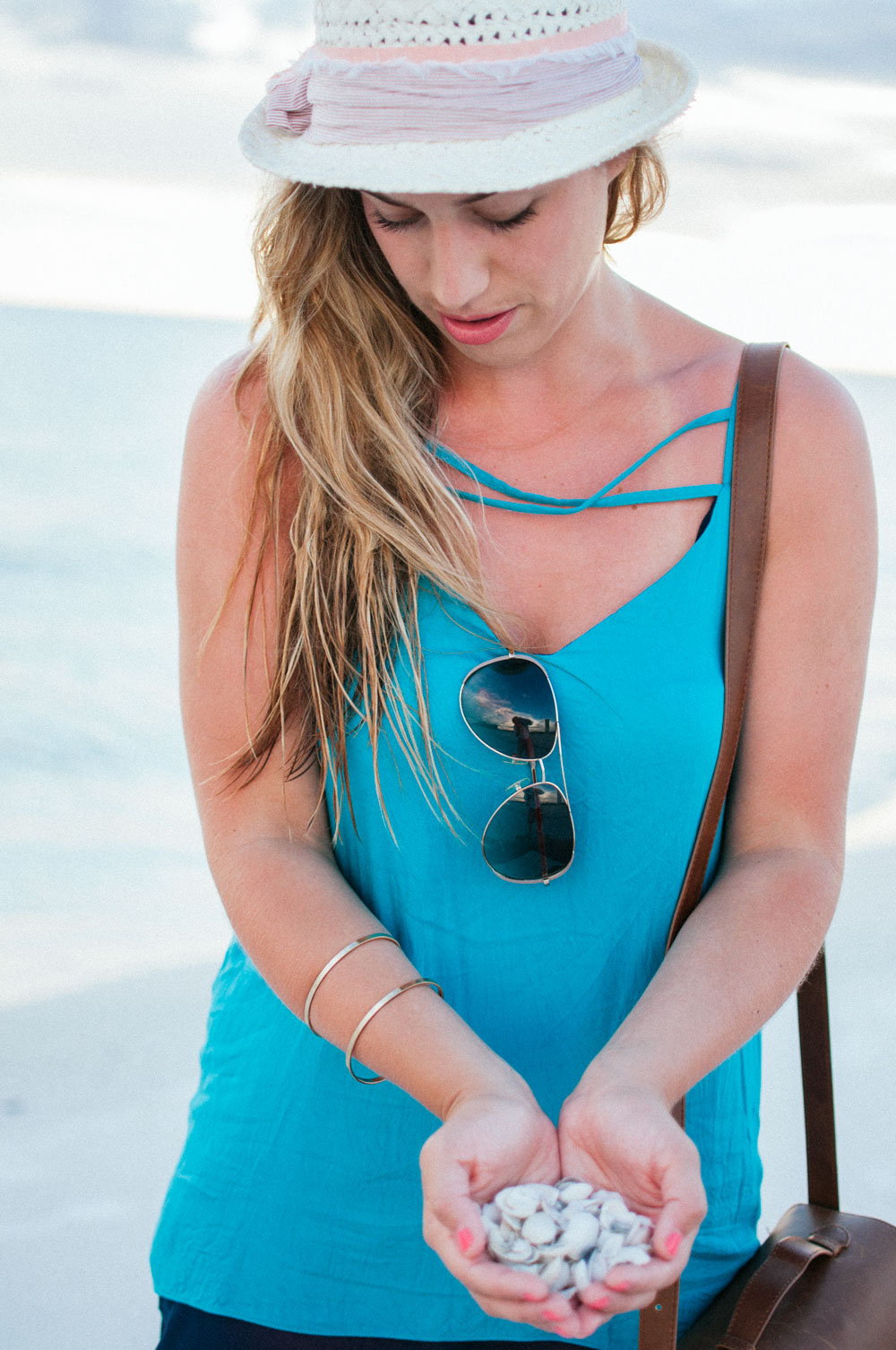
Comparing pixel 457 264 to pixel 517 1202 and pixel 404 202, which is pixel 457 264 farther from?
pixel 517 1202

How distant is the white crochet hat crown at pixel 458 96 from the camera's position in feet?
3.72

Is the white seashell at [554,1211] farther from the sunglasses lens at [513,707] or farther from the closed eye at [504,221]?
the closed eye at [504,221]

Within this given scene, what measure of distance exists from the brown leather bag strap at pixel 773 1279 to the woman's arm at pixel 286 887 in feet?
0.85

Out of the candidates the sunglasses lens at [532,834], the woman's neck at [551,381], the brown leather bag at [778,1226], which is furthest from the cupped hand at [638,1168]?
the woman's neck at [551,381]

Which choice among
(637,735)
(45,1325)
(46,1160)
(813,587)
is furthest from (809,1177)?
(46,1160)

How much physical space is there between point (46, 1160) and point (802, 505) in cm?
217

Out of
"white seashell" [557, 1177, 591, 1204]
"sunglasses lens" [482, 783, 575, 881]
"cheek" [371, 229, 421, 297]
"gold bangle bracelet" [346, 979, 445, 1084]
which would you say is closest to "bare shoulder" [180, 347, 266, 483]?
"cheek" [371, 229, 421, 297]

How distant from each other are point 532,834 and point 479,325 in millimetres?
519

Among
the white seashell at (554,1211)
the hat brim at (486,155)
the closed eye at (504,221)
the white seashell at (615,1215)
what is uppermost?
the hat brim at (486,155)

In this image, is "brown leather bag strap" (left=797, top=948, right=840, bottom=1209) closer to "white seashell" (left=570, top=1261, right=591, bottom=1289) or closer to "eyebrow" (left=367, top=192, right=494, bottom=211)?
"white seashell" (left=570, top=1261, right=591, bottom=1289)

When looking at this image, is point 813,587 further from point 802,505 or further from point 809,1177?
point 809,1177

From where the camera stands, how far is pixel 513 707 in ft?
4.12

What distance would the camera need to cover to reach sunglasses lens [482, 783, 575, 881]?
126 cm

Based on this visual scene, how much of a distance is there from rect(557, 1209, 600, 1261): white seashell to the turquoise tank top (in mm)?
304
